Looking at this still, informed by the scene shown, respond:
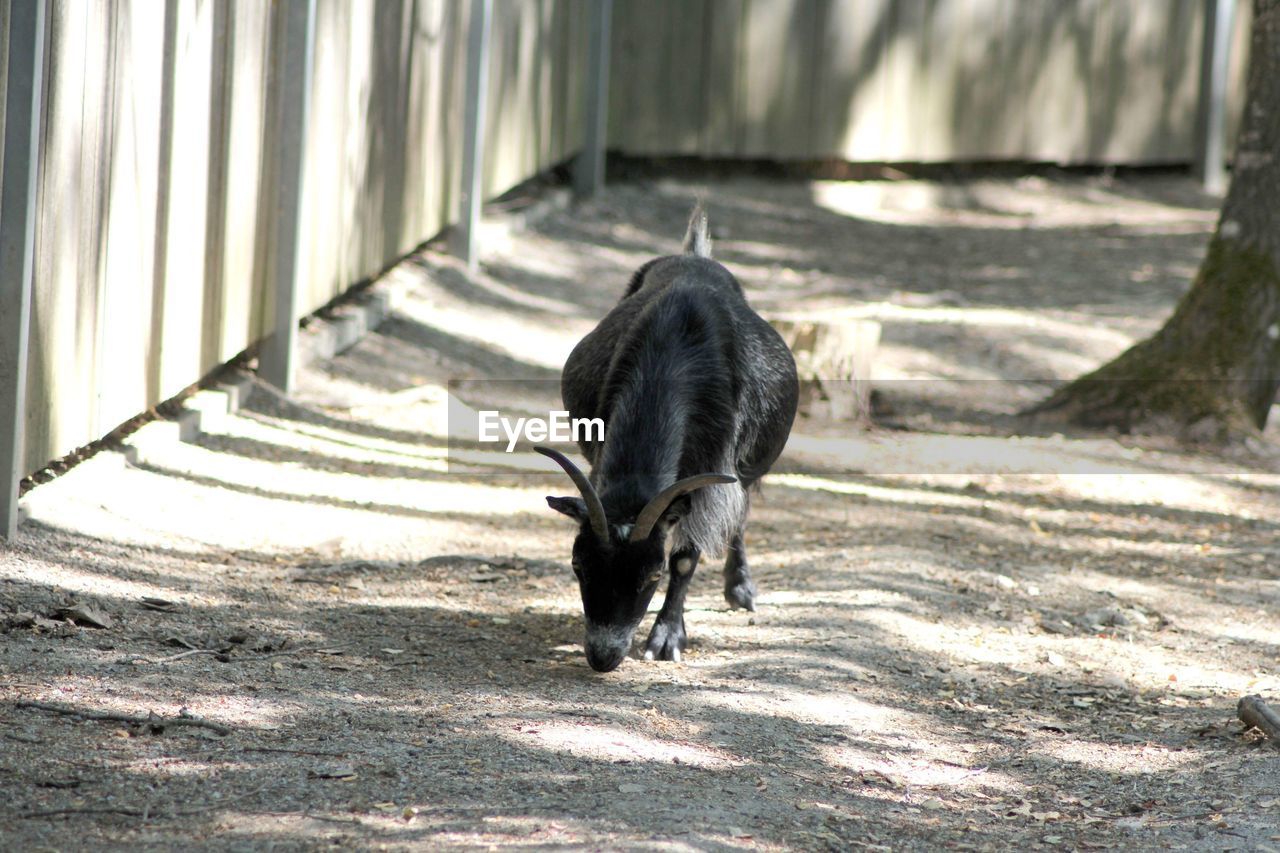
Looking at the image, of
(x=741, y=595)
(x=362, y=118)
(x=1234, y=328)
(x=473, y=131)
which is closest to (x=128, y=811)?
(x=741, y=595)

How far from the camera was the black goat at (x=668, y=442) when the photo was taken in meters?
4.46

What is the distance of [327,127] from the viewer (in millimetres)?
7949

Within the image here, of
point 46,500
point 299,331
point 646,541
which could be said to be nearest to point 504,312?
point 299,331

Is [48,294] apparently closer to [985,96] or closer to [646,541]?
[646,541]

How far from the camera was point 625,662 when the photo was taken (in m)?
4.85

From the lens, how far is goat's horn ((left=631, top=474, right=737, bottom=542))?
14.2 ft

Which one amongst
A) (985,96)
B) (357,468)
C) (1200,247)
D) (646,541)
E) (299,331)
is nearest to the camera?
(646,541)

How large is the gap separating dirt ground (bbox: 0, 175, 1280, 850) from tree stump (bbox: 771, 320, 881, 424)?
0.47 ft

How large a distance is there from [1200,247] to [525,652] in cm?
1014

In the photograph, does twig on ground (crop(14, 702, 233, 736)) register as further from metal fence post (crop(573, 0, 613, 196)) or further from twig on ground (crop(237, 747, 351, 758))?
metal fence post (crop(573, 0, 613, 196))

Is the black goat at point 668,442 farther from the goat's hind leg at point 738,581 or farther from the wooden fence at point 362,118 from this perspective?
the wooden fence at point 362,118

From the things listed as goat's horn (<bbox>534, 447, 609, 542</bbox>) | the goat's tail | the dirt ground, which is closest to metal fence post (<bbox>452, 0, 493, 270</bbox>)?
the dirt ground

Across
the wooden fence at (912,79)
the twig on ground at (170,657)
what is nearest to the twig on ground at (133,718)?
the twig on ground at (170,657)

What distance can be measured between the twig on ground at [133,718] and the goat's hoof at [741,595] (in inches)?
83.5
